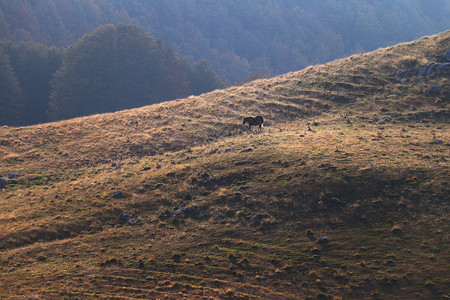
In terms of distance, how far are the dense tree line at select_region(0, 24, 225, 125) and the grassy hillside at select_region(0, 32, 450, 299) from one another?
54160 mm

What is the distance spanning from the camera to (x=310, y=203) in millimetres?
21062

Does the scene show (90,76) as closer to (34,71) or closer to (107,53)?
(107,53)

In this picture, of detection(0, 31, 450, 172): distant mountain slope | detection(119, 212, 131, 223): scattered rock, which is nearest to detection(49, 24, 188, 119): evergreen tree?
detection(0, 31, 450, 172): distant mountain slope

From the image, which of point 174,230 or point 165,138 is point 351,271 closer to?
point 174,230

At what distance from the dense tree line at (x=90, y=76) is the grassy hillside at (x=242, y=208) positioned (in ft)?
178

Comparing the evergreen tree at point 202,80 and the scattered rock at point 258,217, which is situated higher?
the evergreen tree at point 202,80

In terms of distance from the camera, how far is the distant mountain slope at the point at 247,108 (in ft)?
115

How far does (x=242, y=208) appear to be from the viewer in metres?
21.9

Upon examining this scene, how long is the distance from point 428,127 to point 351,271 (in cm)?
2007

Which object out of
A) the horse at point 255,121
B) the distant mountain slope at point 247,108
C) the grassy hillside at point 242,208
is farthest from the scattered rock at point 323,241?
the horse at point 255,121

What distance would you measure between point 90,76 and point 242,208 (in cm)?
8367

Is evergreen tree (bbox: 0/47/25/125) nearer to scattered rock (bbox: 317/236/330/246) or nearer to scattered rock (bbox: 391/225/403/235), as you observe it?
scattered rock (bbox: 317/236/330/246)

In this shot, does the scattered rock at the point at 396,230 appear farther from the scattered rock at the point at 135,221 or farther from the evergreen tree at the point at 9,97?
the evergreen tree at the point at 9,97

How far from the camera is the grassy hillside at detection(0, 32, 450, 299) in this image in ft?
53.8
